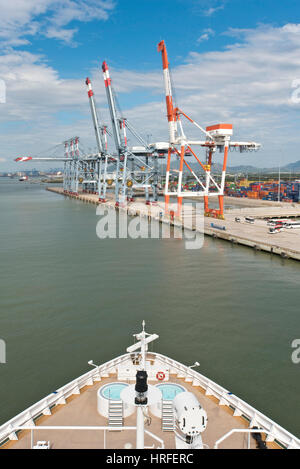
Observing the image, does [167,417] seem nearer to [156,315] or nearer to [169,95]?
[156,315]

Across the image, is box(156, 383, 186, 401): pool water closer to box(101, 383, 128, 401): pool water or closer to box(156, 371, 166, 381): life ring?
box(156, 371, 166, 381): life ring

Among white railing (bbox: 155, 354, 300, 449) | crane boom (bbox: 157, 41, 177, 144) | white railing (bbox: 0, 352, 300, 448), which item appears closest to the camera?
white railing (bbox: 155, 354, 300, 449)

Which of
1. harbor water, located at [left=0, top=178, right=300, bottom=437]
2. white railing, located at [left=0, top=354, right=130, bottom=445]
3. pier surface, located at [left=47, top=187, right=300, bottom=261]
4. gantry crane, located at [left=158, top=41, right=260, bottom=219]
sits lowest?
harbor water, located at [left=0, top=178, right=300, bottom=437]

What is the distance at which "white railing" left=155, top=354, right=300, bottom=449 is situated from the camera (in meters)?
8.78

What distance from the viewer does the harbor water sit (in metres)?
14.8

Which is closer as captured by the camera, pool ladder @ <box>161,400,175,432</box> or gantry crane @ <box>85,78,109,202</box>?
pool ladder @ <box>161,400,175,432</box>

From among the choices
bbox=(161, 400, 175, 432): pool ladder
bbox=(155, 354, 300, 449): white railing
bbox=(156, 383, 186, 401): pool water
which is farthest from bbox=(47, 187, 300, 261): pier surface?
bbox=(161, 400, 175, 432): pool ladder

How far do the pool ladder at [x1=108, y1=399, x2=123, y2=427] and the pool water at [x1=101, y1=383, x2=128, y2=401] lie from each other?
15.5 inches

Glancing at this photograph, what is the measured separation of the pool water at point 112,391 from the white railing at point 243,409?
2.35 metres

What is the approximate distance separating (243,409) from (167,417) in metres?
2.50

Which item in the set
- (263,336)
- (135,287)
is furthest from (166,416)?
(135,287)

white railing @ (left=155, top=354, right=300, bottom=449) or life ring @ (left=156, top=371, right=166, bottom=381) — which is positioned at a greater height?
life ring @ (left=156, top=371, right=166, bottom=381)

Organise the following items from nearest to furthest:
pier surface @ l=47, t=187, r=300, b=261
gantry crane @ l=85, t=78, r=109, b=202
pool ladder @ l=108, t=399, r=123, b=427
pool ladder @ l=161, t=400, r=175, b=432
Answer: pool ladder @ l=161, t=400, r=175, b=432 < pool ladder @ l=108, t=399, r=123, b=427 < pier surface @ l=47, t=187, r=300, b=261 < gantry crane @ l=85, t=78, r=109, b=202
